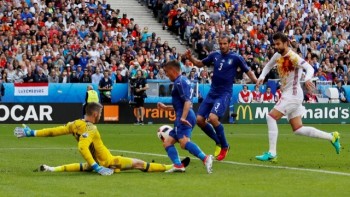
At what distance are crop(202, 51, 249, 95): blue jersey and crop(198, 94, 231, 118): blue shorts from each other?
125mm

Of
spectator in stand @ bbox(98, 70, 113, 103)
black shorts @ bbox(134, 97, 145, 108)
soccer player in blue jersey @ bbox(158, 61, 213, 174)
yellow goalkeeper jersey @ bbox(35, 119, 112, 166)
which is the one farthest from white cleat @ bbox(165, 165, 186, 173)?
spectator in stand @ bbox(98, 70, 113, 103)

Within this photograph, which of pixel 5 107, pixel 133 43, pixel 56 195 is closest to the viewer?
pixel 56 195

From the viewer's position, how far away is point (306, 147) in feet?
77.6

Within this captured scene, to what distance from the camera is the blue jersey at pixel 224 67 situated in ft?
62.1

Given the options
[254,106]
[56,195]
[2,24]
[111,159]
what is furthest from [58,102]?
[56,195]

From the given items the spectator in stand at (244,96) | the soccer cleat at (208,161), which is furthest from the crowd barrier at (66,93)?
the soccer cleat at (208,161)

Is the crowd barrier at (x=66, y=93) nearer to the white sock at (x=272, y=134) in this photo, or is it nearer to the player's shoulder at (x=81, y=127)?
the white sock at (x=272, y=134)

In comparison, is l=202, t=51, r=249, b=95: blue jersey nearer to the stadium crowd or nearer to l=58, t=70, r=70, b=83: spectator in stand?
the stadium crowd

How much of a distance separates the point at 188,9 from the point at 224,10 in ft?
7.93

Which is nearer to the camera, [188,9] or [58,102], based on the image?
[58,102]

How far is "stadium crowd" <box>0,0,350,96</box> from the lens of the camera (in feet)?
125

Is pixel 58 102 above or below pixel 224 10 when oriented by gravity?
below

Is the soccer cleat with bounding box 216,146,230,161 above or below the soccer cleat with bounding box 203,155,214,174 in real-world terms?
below

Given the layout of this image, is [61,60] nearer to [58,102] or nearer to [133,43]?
[58,102]
